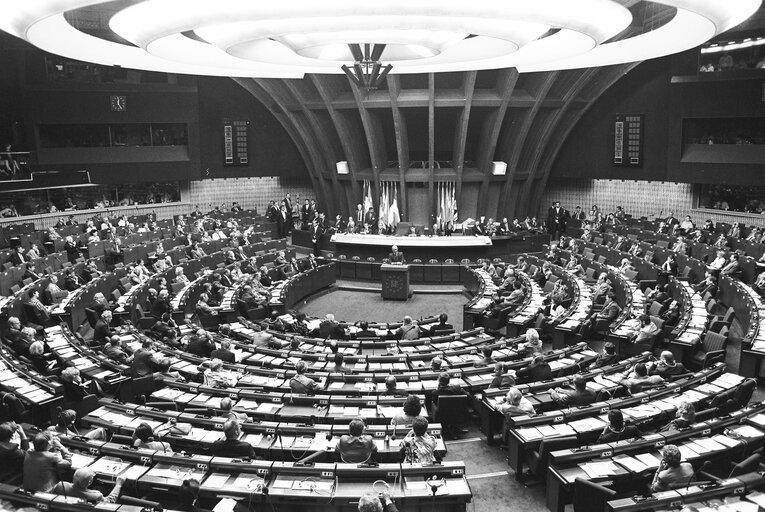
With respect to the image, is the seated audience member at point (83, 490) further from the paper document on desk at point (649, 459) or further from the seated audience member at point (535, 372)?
the seated audience member at point (535, 372)

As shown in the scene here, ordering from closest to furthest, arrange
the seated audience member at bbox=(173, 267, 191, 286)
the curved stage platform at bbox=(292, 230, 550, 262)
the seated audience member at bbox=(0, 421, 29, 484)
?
1. the seated audience member at bbox=(0, 421, 29, 484)
2. the seated audience member at bbox=(173, 267, 191, 286)
3. the curved stage platform at bbox=(292, 230, 550, 262)

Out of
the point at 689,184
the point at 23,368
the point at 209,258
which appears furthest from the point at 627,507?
the point at 689,184

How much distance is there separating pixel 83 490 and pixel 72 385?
4.00 metres

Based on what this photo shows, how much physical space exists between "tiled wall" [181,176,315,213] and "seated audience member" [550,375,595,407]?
30334 millimetres

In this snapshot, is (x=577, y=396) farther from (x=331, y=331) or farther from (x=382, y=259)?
(x=382, y=259)

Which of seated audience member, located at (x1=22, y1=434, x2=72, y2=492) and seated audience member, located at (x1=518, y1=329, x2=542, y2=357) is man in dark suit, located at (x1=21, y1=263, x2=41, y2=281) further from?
seated audience member, located at (x1=518, y1=329, x2=542, y2=357)

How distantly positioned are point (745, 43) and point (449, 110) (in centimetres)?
1411

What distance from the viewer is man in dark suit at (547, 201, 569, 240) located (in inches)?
1363

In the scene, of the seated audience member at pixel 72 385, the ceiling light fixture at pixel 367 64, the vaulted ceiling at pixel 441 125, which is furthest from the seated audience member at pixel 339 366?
the vaulted ceiling at pixel 441 125

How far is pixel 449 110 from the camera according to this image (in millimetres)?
33031

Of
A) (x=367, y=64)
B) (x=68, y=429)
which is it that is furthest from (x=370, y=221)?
(x=68, y=429)

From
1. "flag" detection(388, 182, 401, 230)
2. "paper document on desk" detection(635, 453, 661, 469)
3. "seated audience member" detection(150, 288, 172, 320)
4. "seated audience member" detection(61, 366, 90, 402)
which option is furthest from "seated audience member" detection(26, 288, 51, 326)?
"flag" detection(388, 182, 401, 230)

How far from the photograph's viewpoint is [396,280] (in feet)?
82.7

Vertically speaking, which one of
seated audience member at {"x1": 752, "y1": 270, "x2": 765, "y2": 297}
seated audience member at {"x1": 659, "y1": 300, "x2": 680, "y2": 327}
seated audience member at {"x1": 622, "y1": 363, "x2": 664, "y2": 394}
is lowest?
seated audience member at {"x1": 622, "y1": 363, "x2": 664, "y2": 394}
